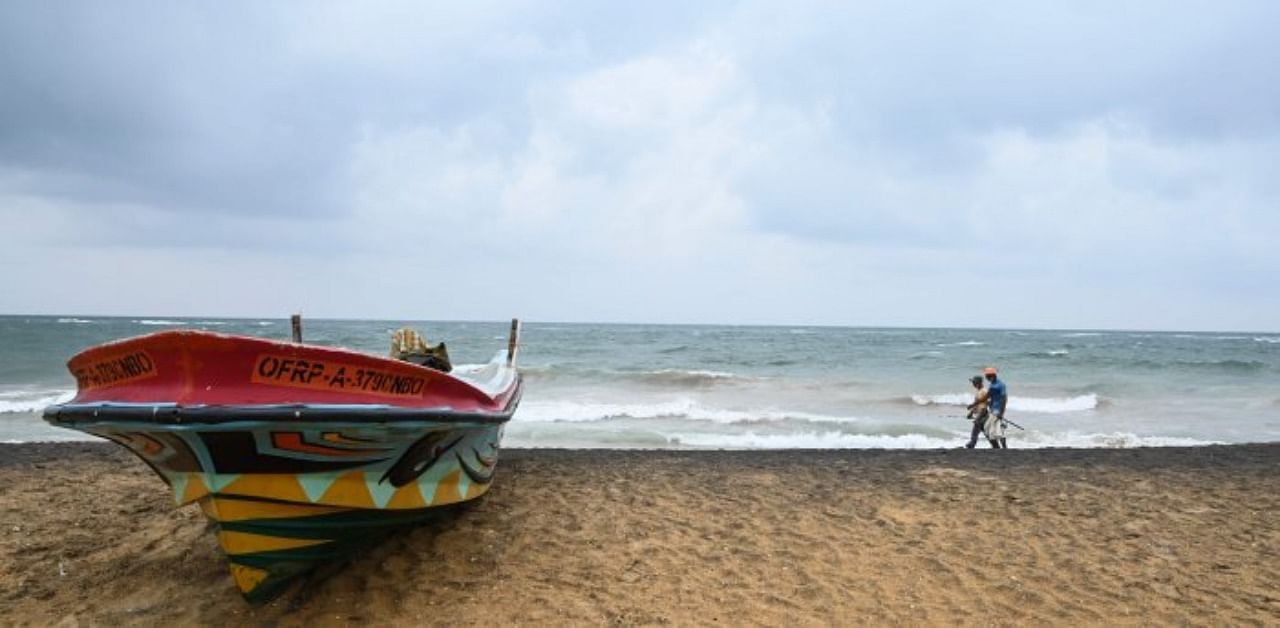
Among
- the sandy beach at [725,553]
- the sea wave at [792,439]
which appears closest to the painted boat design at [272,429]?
the sandy beach at [725,553]

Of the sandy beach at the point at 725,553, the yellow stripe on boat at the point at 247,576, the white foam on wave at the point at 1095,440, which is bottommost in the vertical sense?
the white foam on wave at the point at 1095,440

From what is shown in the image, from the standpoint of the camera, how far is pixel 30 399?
18.6 meters

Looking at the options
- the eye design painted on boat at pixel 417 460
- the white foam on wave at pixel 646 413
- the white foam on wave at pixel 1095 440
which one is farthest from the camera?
the white foam on wave at pixel 646 413

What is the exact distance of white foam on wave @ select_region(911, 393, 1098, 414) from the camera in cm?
1959

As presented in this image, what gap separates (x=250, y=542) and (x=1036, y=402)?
817 inches

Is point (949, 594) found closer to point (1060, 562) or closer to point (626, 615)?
point (1060, 562)

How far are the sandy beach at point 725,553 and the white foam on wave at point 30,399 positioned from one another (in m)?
10.2

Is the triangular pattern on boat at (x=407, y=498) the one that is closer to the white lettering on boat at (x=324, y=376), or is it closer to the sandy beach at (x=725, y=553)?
the sandy beach at (x=725, y=553)

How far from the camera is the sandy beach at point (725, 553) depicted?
4844 millimetres

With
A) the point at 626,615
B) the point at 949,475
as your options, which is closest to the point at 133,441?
the point at 626,615

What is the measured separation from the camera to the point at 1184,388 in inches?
942

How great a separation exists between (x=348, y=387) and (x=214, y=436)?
0.66 meters

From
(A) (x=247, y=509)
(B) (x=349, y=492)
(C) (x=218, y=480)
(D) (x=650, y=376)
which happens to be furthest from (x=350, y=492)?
(D) (x=650, y=376)

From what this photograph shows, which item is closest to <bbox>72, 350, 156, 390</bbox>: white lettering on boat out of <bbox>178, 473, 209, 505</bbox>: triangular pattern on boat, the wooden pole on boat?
<bbox>178, 473, 209, 505</bbox>: triangular pattern on boat
